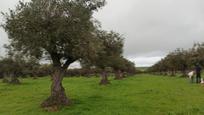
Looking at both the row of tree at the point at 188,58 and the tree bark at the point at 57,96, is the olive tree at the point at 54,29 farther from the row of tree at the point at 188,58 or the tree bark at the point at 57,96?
the row of tree at the point at 188,58

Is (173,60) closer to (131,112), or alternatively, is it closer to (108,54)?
(108,54)

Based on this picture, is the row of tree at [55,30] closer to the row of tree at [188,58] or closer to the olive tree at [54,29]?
the olive tree at [54,29]

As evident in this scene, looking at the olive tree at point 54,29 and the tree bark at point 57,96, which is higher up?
the olive tree at point 54,29

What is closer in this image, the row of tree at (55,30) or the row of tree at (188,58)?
the row of tree at (55,30)

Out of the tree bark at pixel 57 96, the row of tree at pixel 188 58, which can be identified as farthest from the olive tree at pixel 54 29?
the row of tree at pixel 188 58

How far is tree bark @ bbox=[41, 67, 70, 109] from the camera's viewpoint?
31.7 m

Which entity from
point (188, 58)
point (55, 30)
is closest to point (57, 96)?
point (55, 30)

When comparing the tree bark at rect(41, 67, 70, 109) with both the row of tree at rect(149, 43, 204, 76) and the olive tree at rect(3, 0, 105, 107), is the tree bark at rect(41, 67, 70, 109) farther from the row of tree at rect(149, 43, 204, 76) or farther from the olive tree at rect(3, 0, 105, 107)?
the row of tree at rect(149, 43, 204, 76)

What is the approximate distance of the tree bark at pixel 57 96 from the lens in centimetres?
3169

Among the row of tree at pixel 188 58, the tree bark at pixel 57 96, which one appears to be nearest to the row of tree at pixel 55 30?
the tree bark at pixel 57 96

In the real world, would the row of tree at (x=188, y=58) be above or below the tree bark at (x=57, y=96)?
above

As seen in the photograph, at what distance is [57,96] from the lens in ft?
106

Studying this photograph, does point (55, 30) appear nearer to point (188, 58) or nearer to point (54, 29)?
point (54, 29)

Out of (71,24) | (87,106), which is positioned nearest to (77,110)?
(87,106)
